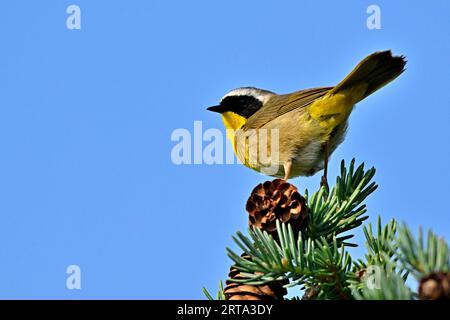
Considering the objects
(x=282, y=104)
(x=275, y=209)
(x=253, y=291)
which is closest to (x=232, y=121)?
(x=282, y=104)

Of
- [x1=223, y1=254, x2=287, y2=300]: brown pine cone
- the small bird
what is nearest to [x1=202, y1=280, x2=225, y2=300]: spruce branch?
[x1=223, y1=254, x2=287, y2=300]: brown pine cone

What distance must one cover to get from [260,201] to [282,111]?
2314 mm

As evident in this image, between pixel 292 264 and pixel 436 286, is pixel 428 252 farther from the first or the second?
pixel 292 264

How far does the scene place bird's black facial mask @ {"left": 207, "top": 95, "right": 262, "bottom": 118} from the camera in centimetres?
565

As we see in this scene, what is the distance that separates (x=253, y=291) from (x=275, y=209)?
443 millimetres

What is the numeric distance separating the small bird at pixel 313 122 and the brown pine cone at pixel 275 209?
152 centimetres

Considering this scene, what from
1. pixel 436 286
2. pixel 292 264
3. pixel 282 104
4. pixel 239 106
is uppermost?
pixel 239 106

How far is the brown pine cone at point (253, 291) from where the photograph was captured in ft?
7.68

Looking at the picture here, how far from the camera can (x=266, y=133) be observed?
4.87 meters

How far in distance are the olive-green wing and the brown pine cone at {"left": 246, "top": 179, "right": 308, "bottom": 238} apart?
6.70 ft

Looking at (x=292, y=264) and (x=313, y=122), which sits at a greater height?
(x=313, y=122)

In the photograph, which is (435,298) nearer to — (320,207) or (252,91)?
(320,207)

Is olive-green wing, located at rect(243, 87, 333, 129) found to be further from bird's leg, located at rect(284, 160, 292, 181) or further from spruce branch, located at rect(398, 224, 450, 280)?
spruce branch, located at rect(398, 224, 450, 280)

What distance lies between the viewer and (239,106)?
5.68 meters
